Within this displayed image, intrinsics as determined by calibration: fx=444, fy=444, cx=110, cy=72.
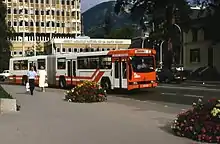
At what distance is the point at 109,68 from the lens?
28172 mm

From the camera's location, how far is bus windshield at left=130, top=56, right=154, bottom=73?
87.5 feet

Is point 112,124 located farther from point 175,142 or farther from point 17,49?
point 17,49

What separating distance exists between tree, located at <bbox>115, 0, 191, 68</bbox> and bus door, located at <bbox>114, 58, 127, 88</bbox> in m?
25.4

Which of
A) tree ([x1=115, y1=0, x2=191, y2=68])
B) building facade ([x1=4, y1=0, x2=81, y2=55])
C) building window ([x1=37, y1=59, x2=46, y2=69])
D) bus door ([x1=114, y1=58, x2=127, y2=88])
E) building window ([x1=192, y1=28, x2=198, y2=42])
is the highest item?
building facade ([x1=4, y1=0, x2=81, y2=55])

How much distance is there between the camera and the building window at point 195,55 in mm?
62306

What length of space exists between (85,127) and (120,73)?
607 inches

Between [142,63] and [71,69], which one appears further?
[71,69]

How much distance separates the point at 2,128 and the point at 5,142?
6.99 feet

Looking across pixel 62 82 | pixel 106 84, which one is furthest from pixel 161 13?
pixel 106 84

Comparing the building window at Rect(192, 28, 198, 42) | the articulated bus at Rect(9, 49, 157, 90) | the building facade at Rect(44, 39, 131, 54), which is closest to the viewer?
Answer: the articulated bus at Rect(9, 49, 157, 90)

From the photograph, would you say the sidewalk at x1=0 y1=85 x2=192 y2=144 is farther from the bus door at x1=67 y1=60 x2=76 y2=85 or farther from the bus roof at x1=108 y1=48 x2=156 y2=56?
the bus door at x1=67 y1=60 x2=76 y2=85

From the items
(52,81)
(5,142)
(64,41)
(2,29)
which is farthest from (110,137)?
(64,41)

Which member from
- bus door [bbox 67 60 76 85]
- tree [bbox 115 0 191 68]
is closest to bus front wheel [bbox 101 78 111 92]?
bus door [bbox 67 60 76 85]

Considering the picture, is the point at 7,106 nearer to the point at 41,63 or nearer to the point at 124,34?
the point at 41,63
